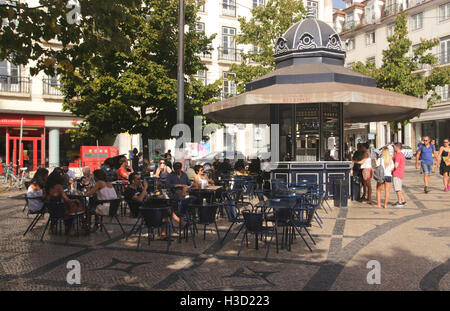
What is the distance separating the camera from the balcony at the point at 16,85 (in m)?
23.5

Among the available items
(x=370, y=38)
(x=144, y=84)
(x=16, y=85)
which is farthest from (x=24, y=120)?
(x=370, y=38)

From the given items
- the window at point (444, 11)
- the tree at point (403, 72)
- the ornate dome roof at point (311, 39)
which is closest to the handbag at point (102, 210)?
the ornate dome roof at point (311, 39)

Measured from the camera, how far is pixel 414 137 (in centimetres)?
4009

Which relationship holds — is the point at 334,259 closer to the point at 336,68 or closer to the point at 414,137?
the point at 336,68

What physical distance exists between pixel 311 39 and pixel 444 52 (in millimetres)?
29523

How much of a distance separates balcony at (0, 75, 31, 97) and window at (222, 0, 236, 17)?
1658 centimetres

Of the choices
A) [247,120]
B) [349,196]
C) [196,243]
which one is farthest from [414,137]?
[196,243]

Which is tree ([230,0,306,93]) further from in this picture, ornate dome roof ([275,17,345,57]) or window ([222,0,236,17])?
window ([222,0,236,17])

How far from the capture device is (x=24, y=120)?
24125 millimetres

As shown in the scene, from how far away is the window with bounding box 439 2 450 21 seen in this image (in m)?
34.9

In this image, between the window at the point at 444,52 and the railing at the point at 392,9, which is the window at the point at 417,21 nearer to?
the railing at the point at 392,9

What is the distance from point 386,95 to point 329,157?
2357 mm

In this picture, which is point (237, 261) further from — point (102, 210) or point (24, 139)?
point (24, 139)

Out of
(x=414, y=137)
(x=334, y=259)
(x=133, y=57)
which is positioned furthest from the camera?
(x=414, y=137)
